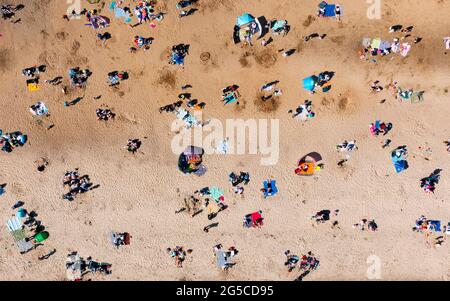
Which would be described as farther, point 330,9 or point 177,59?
point 177,59

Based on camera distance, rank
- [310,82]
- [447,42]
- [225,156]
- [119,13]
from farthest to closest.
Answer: [225,156], [119,13], [310,82], [447,42]

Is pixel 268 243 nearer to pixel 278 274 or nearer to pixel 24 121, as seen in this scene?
pixel 278 274

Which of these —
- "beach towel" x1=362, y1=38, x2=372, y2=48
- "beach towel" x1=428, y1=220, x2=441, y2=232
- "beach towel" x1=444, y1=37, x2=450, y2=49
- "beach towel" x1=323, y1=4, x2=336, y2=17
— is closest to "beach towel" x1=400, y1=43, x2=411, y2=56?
"beach towel" x1=362, y1=38, x2=372, y2=48

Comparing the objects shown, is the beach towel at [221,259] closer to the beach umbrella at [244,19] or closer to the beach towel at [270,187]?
the beach towel at [270,187]

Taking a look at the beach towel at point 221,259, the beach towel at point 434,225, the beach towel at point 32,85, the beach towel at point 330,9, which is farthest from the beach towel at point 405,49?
the beach towel at point 32,85

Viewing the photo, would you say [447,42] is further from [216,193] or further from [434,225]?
[216,193]

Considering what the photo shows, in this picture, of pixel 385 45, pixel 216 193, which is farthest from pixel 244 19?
pixel 216 193

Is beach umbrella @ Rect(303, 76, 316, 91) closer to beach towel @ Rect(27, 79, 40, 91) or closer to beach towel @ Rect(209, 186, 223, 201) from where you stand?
beach towel @ Rect(209, 186, 223, 201)

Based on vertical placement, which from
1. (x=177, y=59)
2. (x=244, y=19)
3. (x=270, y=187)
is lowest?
(x=270, y=187)
